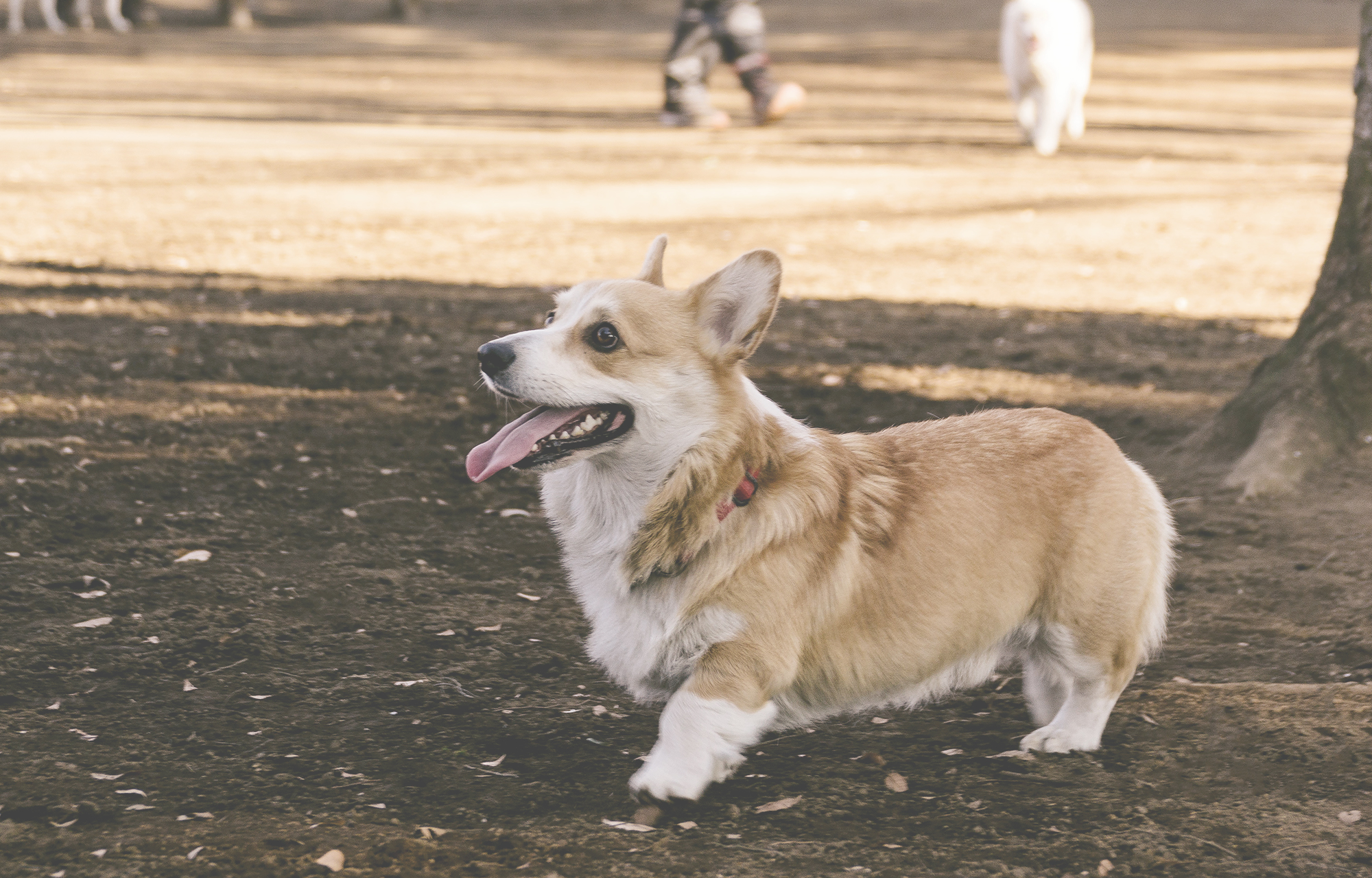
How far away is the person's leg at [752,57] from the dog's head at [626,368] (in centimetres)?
1138

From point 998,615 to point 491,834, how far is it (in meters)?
1.37

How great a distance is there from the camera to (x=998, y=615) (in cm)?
360

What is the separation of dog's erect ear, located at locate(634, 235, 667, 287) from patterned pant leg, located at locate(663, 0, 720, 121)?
1118 centimetres

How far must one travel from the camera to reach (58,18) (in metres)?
28.8

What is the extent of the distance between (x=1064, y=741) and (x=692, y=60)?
40.8 feet

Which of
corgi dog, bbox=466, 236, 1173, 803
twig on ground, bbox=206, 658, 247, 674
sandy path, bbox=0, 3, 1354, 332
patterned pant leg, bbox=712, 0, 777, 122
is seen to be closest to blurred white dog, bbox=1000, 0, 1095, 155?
sandy path, bbox=0, 3, 1354, 332

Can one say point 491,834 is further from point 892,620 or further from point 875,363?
point 875,363

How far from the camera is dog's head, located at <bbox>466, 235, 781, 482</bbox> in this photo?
338 centimetres

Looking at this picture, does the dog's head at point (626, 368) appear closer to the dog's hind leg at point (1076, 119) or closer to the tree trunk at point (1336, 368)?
the tree trunk at point (1336, 368)

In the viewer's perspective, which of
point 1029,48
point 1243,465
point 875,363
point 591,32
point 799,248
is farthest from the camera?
point 591,32

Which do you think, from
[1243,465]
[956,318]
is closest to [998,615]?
[1243,465]

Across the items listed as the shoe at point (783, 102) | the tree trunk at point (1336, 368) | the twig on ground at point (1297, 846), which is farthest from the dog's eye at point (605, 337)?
the shoe at point (783, 102)

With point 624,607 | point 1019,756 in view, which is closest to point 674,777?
point 624,607

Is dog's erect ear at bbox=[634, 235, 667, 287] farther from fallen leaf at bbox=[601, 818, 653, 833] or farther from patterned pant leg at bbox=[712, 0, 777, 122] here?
patterned pant leg at bbox=[712, 0, 777, 122]
